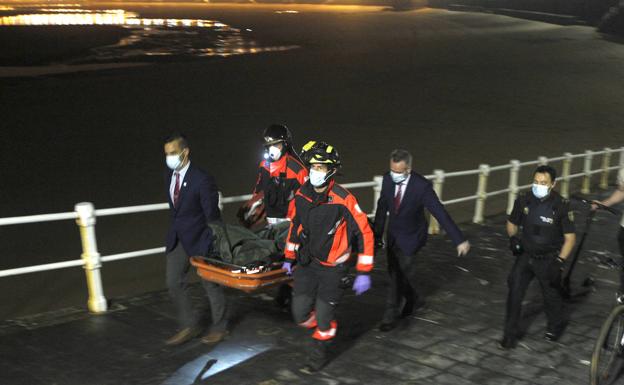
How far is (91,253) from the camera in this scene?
6.43 m

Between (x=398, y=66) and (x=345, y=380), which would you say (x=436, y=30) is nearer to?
(x=398, y=66)

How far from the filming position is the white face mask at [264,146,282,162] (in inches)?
238

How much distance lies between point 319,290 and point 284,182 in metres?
1.29

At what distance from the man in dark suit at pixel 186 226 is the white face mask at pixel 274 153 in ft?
2.35

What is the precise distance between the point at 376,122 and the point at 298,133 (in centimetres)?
579

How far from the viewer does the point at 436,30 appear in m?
76.9

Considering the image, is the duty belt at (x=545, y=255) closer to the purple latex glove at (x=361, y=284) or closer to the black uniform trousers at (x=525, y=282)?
the black uniform trousers at (x=525, y=282)

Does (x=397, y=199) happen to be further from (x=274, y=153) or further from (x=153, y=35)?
(x=153, y=35)

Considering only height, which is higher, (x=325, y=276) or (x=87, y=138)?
(x=325, y=276)

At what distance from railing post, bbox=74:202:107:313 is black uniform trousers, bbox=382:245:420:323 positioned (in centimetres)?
280

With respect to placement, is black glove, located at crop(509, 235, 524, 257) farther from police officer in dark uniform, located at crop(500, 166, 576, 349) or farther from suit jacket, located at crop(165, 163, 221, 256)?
suit jacket, located at crop(165, 163, 221, 256)

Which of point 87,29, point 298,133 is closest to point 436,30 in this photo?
point 87,29

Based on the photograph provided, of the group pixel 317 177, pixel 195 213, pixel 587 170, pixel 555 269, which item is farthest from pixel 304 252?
pixel 587 170

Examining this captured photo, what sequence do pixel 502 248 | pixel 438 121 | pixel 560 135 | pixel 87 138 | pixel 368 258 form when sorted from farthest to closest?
pixel 438 121 < pixel 560 135 < pixel 87 138 < pixel 502 248 < pixel 368 258
